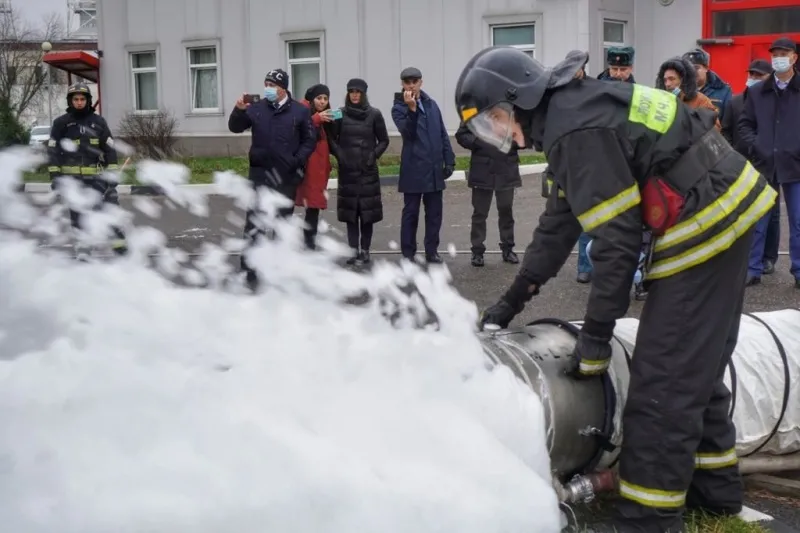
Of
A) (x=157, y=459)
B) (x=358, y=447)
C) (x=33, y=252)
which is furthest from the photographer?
(x=33, y=252)

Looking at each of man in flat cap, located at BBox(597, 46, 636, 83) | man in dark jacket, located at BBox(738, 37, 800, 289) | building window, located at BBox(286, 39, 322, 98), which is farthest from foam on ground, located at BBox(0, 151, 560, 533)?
building window, located at BBox(286, 39, 322, 98)

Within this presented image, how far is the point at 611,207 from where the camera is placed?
12.1 ft

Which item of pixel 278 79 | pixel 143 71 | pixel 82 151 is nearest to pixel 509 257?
pixel 278 79

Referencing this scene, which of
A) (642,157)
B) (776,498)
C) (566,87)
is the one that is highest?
(566,87)

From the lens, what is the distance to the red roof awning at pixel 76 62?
26859 mm

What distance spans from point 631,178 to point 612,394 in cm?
101

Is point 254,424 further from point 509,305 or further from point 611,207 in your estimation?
point 509,305

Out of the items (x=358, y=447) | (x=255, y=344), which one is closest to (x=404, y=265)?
(x=255, y=344)

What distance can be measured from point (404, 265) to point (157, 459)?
6.95m

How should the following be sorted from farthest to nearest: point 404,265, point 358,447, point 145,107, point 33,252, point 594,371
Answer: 1. point 145,107
2. point 404,265
3. point 33,252
4. point 594,371
5. point 358,447

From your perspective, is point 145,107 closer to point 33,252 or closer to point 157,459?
point 33,252

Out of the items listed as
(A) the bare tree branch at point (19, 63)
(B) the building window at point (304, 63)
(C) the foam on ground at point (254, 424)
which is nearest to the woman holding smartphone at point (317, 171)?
(C) the foam on ground at point (254, 424)

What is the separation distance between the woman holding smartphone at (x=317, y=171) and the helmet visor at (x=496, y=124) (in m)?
5.96

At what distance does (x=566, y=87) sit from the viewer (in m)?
3.85
